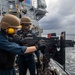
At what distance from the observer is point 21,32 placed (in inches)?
226

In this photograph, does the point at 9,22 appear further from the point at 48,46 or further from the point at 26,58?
the point at 48,46

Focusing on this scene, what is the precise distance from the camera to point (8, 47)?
362cm

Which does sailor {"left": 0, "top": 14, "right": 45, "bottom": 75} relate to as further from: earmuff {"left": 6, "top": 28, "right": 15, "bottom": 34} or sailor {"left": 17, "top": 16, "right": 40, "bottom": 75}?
sailor {"left": 17, "top": 16, "right": 40, "bottom": 75}

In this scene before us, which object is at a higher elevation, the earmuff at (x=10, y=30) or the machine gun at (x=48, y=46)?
the earmuff at (x=10, y=30)

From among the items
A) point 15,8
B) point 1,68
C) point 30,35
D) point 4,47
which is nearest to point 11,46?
point 4,47

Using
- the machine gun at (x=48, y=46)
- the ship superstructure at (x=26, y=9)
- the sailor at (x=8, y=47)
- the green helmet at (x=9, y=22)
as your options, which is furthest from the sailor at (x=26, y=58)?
the ship superstructure at (x=26, y=9)

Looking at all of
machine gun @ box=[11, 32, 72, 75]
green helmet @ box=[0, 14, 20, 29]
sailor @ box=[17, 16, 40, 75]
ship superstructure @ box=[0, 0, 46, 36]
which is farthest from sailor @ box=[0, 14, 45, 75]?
ship superstructure @ box=[0, 0, 46, 36]

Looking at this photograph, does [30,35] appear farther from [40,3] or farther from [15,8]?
[40,3]

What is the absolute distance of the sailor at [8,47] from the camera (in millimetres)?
3613

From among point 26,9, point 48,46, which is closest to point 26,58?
point 48,46

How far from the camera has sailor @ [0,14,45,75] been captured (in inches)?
142

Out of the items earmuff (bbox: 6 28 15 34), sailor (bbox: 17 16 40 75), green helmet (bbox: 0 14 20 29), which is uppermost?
green helmet (bbox: 0 14 20 29)

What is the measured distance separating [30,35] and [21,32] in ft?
0.91

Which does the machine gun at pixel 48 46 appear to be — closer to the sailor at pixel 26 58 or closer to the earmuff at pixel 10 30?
the sailor at pixel 26 58
